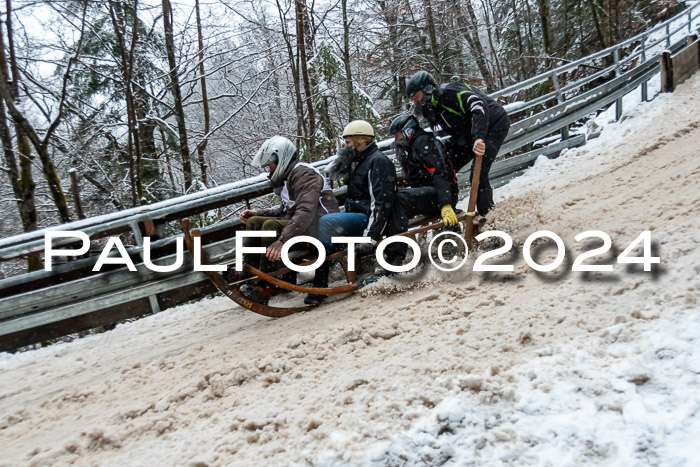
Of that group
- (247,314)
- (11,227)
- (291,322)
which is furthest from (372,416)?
(11,227)

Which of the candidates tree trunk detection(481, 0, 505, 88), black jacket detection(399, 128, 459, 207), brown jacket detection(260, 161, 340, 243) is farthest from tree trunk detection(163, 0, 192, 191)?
tree trunk detection(481, 0, 505, 88)

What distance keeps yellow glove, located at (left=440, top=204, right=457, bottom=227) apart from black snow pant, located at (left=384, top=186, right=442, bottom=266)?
1.11ft

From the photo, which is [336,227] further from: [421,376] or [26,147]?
[26,147]

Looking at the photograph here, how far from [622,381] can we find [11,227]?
19.4 metres

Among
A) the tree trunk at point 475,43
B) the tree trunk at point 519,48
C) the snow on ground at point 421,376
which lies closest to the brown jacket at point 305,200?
the snow on ground at point 421,376

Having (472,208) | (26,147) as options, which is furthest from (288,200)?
(26,147)

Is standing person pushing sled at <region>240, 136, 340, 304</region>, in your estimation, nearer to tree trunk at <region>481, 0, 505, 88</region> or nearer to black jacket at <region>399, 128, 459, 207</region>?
black jacket at <region>399, 128, 459, 207</region>

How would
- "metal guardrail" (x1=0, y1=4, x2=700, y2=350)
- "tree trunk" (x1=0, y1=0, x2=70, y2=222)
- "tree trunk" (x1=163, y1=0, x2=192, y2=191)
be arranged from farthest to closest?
"tree trunk" (x1=163, y1=0, x2=192, y2=191), "tree trunk" (x1=0, y1=0, x2=70, y2=222), "metal guardrail" (x1=0, y1=4, x2=700, y2=350)

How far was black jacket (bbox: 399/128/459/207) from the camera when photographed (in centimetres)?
525

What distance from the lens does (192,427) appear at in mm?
2877

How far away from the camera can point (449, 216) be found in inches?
197

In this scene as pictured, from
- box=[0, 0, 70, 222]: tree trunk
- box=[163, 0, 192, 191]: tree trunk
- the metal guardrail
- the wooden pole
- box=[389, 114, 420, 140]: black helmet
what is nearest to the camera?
the metal guardrail

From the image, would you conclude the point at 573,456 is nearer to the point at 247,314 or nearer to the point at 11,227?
the point at 247,314

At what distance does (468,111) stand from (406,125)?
83 cm
